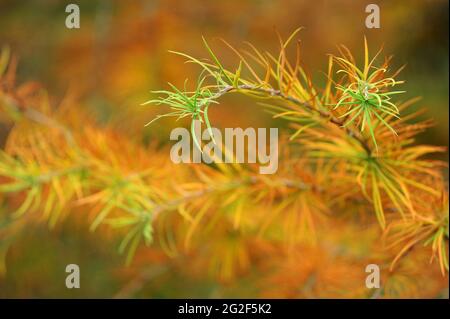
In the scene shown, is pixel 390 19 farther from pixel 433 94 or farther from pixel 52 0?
pixel 52 0

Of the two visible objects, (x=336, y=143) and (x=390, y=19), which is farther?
(x=390, y=19)

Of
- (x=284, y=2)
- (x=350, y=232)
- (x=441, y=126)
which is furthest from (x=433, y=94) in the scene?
(x=284, y=2)

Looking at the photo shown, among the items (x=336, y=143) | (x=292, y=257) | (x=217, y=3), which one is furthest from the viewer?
(x=217, y=3)

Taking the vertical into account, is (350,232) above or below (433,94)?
below

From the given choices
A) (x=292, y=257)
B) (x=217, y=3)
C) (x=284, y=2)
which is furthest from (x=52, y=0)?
(x=292, y=257)

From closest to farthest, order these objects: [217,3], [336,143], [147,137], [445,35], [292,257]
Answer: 1. [336,143]
2. [292,257]
3. [445,35]
4. [147,137]
5. [217,3]
